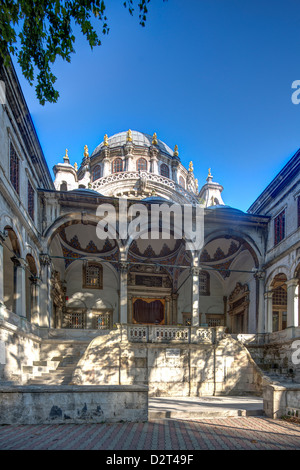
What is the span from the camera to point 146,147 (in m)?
31.1

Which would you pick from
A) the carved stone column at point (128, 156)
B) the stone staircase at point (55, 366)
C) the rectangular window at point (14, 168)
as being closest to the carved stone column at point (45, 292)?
the stone staircase at point (55, 366)

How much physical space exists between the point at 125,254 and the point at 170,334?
15.7ft

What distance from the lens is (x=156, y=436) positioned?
239 inches

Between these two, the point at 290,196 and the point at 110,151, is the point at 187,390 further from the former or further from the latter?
the point at 110,151

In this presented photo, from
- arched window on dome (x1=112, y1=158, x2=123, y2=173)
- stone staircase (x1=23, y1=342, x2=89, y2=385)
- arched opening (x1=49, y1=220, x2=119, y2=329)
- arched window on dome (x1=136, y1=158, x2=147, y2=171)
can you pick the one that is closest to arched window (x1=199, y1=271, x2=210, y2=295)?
arched opening (x1=49, y1=220, x2=119, y2=329)

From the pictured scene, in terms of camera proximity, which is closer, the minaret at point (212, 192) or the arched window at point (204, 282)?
the arched window at point (204, 282)

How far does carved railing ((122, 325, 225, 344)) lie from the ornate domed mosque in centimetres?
6

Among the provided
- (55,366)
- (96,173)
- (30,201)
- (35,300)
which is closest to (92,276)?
(35,300)

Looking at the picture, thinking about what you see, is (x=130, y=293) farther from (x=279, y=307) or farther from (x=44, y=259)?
(x=279, y=307)

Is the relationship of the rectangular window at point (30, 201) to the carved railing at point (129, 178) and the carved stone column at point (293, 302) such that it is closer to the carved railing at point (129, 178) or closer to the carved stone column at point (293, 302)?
the carved railing at point (129, 178)

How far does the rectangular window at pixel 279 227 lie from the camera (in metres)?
17.0

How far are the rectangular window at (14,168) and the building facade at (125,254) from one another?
0.04 m

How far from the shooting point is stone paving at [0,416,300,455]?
17.9 ft
